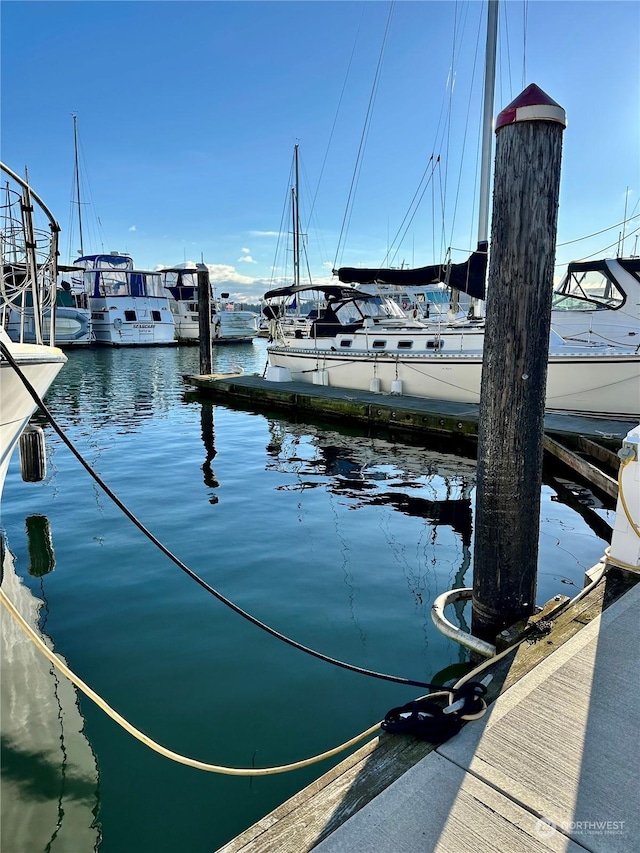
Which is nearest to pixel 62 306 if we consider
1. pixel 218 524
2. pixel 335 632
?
pixel 218 524

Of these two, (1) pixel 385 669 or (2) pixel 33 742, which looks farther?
(1) pixel 385 669

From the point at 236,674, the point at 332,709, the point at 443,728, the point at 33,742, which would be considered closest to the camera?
the point at 443,728

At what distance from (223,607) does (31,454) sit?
3483mm

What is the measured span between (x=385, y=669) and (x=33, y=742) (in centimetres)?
235

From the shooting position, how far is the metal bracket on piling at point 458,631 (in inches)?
140

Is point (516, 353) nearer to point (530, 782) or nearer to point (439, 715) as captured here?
point (439, 715)

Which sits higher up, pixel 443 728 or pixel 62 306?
pixel 62 306

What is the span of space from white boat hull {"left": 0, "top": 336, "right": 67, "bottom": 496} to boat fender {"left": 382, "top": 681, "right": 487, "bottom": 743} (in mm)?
3058

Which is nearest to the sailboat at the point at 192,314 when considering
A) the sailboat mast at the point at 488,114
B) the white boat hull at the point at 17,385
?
the sailboat mast at the point at 488,114

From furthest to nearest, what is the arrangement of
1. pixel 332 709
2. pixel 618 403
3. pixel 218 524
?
pixel 618 403 → pixel 218 524 → pixel 332 709

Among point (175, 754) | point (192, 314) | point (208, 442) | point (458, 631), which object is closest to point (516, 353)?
point (458, 631)

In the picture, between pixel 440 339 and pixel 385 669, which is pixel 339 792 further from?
pixel 440 339

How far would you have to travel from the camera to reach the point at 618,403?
11609 millimetres

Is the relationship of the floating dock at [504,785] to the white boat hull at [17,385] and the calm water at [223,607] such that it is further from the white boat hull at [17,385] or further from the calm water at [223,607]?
the white boat hull at [17,385]
